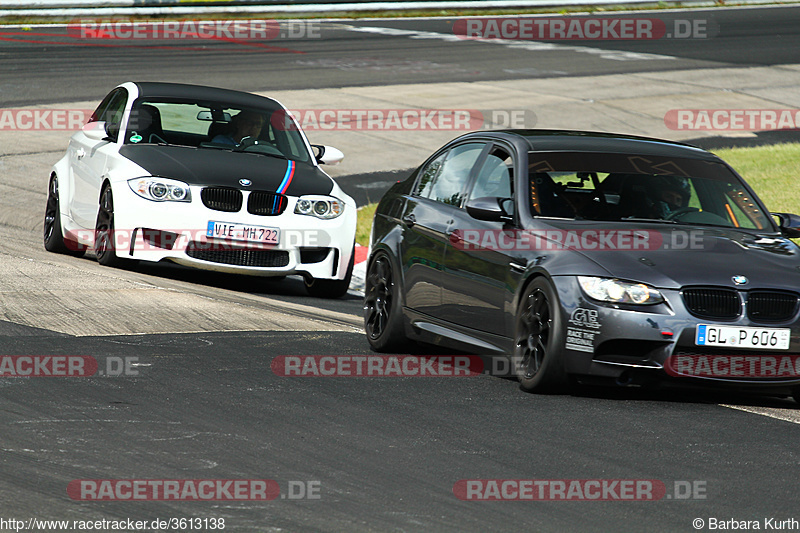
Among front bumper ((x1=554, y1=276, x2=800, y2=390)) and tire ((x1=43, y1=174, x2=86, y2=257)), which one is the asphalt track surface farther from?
tire ((x1=43, y1=174, x2=86, y2=257))

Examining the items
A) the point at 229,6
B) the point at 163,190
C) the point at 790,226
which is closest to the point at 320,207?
the point at 163,190

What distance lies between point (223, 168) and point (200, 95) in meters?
1.31

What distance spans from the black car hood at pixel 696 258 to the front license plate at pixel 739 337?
0.23m

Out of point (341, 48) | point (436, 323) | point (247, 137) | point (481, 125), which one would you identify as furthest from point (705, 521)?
point (341, 48)

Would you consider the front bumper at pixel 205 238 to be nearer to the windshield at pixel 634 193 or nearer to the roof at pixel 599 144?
the roof at pixel 599 144

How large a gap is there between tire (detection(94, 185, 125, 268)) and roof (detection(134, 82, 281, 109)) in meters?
1.31

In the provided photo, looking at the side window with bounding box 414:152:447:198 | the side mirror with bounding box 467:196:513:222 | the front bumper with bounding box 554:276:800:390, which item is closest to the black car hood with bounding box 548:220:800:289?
the front bumper with bounding box 554:276:800:390

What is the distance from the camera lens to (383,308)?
Result: 8781 millimetres

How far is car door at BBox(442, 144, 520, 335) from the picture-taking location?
7.49 metres

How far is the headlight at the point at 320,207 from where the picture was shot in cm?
1139

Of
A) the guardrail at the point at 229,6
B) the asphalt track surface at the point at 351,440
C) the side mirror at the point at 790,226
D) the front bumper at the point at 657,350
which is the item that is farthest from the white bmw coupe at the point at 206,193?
the guardrail at the point at 229,6

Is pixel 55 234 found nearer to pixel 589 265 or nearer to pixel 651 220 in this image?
pixel 651 220

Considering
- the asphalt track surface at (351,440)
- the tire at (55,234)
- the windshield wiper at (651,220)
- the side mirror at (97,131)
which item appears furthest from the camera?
the tire at (55,234)

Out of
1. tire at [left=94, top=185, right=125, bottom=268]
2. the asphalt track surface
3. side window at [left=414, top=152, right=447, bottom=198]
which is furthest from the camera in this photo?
tire at [left=94, top=185, right=125, bottom=268]
